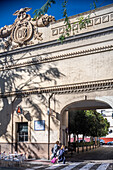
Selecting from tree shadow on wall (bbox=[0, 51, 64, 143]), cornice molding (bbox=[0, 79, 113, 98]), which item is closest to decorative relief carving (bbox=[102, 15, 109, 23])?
cornice molding (bbox=[0, 79, 113, 98])

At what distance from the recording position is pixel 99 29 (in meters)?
19.0

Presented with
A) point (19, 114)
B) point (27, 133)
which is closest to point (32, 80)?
point (19, 114)

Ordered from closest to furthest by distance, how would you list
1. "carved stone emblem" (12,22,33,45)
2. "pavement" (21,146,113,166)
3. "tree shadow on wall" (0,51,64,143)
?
"pavement" (21,146,113,166) → "tree shadow on wall" (0,51,64,143) → "carved stone emblem" (12,22,33,45)

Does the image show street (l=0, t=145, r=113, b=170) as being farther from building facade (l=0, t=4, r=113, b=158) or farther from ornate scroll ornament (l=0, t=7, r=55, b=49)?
ornate scroll ornament (l=0, t=7, r=55, b=49)

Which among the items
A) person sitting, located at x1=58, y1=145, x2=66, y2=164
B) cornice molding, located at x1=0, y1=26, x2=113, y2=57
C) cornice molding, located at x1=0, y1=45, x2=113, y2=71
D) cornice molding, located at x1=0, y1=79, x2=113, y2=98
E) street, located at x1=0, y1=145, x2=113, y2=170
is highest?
cornice molding, located at x1=0, y1=26, x2=113, y2=57

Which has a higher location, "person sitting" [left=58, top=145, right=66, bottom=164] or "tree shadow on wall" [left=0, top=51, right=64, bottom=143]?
"tree shadow on wall" [left=0, top=51, right=64, bottom=143]

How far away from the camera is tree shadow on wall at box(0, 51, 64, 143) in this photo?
21.1m

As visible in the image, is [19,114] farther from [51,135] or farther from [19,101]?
[51,135]

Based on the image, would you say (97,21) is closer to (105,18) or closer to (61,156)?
(105,18)

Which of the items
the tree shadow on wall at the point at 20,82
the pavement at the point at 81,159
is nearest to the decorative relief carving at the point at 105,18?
the tree shadow on wall at the point at 20,82

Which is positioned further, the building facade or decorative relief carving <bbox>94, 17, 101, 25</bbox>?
decorative relief carving <bbox>94, 17, 101, 25</bbox>

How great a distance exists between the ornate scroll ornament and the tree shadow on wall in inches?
62.2

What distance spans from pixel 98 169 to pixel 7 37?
15.9 metres

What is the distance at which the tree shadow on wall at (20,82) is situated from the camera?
2108 cm
